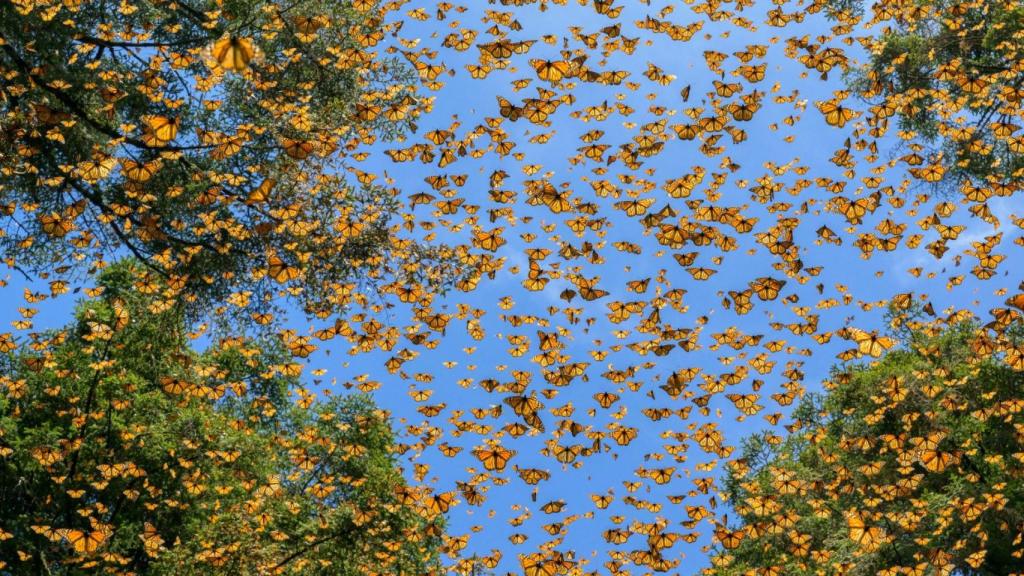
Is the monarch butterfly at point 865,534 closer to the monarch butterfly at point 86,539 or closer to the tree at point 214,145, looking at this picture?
the tree at point 214,145

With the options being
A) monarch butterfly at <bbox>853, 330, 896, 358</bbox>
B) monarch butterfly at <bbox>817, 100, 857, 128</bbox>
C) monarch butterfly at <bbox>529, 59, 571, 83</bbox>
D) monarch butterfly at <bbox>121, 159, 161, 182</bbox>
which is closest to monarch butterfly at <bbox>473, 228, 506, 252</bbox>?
monarch butterfly at <bbox>529, 59, 571, 83</bbox>

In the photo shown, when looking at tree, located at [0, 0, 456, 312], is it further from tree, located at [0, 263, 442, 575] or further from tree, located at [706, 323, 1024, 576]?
tree, located at [706, 323, 1024, 576]

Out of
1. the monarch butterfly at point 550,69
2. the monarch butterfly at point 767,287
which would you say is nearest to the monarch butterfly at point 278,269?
the monarch butterfly at point 550,69

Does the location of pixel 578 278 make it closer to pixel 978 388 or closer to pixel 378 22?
pixel 378 22

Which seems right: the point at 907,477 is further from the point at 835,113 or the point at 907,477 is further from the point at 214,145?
the point at 214,145

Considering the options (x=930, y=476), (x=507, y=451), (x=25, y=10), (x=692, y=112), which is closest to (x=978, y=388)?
(x=930, y=476)

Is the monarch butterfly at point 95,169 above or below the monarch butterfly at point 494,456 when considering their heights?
above
